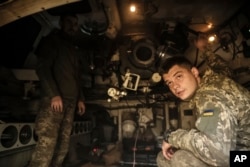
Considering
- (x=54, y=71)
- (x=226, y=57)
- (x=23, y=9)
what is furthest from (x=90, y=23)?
(x=226, y=57)

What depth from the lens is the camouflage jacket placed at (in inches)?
44.8

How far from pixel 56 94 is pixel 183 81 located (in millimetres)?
1163

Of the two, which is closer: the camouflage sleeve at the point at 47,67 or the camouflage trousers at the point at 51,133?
the camouflage trousers at the point at 51,133

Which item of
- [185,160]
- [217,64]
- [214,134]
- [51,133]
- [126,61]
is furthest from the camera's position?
[126,61]

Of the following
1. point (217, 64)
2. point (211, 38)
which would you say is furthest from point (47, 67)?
point (211, 38)

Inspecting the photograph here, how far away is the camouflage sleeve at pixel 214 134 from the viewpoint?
3.71ft

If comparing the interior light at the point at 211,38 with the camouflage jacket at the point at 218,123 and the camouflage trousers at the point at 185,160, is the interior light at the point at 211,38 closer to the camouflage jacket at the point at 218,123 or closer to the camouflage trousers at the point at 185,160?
the camouflage jacket at the point at 218,123

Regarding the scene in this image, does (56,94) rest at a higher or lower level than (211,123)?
higher

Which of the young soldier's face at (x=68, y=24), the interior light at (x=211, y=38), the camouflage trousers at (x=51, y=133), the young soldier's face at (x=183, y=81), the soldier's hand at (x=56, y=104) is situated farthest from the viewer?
the interior light at (x=211, y=38)

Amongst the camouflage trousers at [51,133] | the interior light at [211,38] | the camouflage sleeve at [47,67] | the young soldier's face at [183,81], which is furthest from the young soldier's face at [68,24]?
the interior light at [211,38]

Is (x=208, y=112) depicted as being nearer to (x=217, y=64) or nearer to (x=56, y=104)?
(x=56, y=104)

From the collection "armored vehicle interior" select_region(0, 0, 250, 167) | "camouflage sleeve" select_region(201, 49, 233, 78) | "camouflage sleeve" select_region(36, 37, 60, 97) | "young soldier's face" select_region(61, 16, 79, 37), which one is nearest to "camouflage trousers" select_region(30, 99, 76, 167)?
"camouflage sleeve" select_region(36, 37, 60, 97)

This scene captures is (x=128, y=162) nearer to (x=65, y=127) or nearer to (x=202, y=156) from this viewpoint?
(x=65, y=127)

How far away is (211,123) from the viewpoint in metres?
1.17
